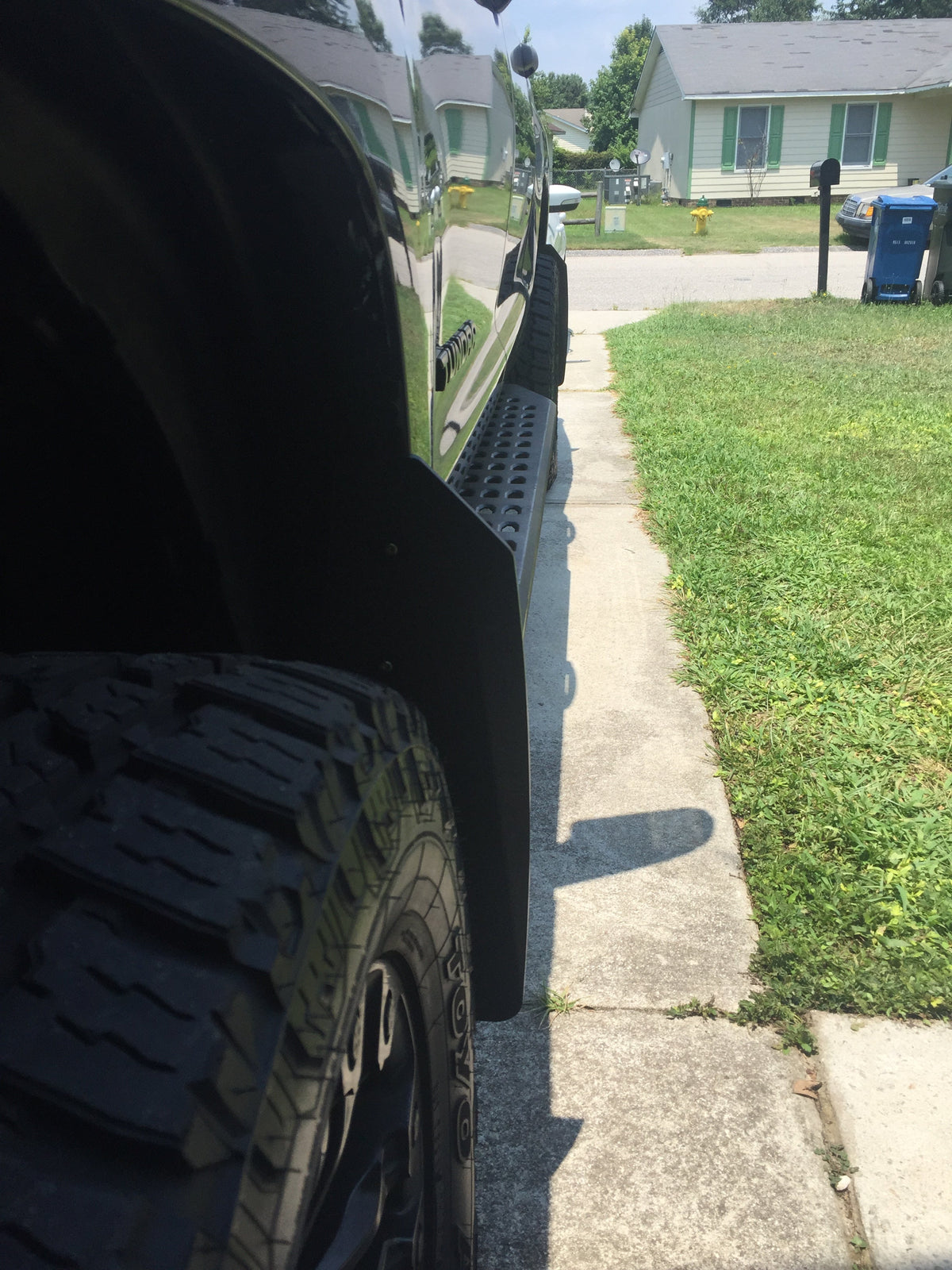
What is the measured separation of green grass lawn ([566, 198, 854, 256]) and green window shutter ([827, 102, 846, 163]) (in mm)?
2102

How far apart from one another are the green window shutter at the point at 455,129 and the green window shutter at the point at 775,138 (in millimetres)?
35698

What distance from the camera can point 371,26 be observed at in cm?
106

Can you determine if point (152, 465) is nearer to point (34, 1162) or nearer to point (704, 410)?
point (34, 1162)

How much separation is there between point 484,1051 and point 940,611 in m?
2.63

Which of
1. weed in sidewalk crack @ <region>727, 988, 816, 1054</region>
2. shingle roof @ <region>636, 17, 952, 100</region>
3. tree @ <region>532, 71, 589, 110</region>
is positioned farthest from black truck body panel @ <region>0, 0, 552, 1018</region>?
tree @ <region>532, 71, 589, 110</region>

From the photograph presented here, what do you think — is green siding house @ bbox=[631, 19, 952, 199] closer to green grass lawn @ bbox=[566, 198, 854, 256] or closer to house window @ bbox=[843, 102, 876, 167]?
house window @ bbox=[843, 102, 876, 167]

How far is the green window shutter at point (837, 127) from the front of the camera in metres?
32.5

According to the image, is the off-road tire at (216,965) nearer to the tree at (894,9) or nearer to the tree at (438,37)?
the tree at (438,37)

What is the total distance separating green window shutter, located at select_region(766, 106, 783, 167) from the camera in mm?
32500

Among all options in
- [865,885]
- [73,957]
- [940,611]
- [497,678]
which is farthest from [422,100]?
[940,611]

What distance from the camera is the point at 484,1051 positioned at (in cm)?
211

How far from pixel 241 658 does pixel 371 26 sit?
2.26ft

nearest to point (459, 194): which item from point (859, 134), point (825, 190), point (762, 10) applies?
point (825, 190)

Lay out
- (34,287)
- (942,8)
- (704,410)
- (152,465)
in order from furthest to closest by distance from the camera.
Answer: (942,8), (704,410), (152,465), (34,287)
